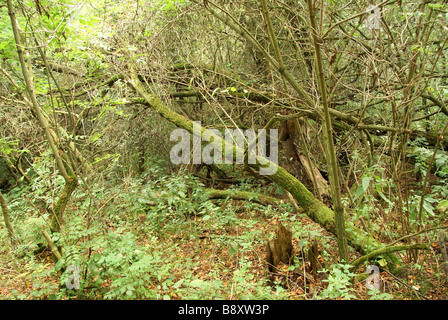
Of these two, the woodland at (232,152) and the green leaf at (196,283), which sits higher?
the woodland at (232,152)

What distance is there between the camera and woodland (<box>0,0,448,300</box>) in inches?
115

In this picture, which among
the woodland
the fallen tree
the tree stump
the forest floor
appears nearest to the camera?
the forest floor

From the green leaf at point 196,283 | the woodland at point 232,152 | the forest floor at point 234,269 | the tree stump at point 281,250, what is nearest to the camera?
the green leaf at point 196,283

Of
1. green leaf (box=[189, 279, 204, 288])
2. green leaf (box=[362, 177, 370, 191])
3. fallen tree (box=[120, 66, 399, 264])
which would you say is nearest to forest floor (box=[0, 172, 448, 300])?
green leaf (box=[189, 279, 204, 288])

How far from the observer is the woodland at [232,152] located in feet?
9.61

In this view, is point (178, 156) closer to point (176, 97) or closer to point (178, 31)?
point (176, 97)

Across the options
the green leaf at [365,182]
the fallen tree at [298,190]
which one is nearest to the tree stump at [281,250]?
the fallen tree at [298,190]

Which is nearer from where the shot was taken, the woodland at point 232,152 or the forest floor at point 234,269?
the forest floor at point 234,269

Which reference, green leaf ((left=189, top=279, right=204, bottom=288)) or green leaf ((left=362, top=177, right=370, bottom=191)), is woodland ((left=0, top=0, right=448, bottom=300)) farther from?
green leaf ((left=362, top=177, right=370, bottom=191))

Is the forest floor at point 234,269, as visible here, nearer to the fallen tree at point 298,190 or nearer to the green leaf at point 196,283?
the green leaf at point 196,283

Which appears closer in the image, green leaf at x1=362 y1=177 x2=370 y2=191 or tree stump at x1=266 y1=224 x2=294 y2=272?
green leaf at x1=362 y1=177 x2=370 y2=191

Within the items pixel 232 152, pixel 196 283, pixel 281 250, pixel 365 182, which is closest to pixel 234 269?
pixel 281 250
